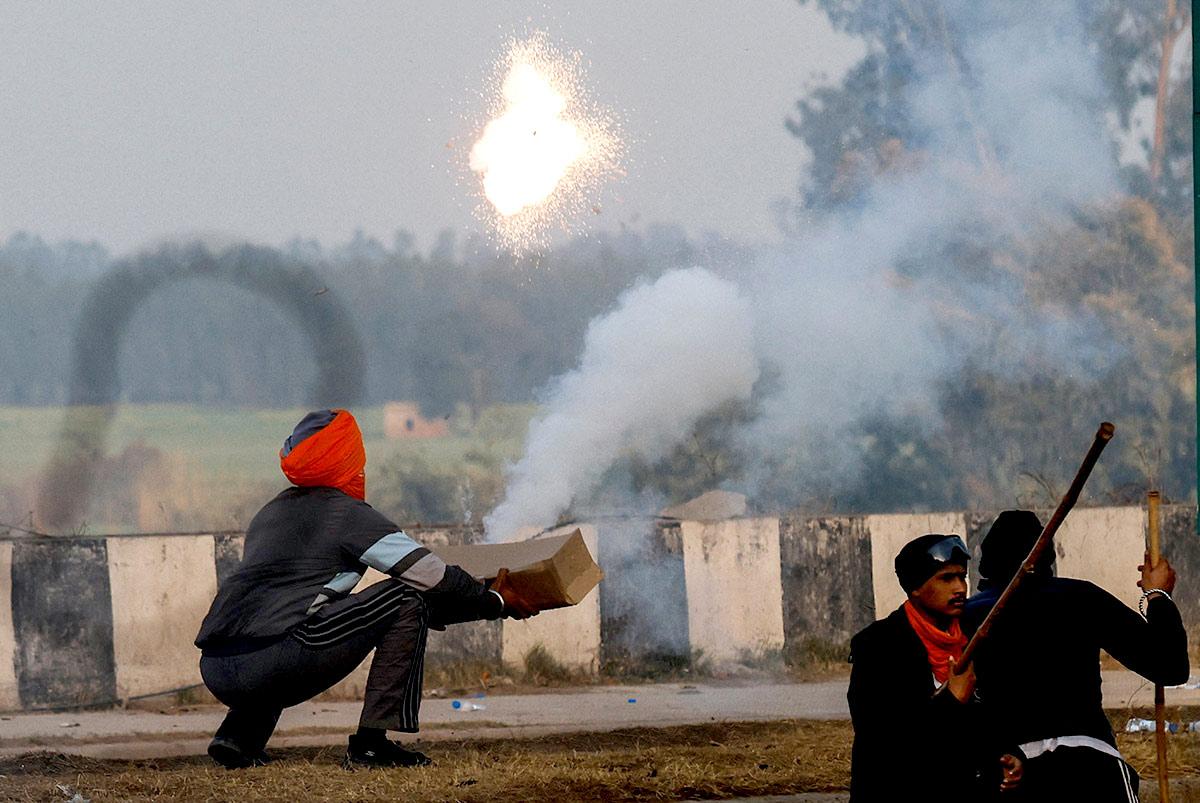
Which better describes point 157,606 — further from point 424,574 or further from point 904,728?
point 904,728

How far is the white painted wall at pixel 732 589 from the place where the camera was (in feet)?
34.3

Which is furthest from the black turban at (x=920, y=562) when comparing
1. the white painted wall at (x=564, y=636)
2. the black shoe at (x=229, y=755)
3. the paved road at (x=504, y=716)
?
the white painted wall at (x=564, y=636)

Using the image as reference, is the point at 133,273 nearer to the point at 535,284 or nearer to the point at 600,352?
the point at 535,284

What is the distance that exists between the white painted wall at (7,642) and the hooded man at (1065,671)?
230 inches

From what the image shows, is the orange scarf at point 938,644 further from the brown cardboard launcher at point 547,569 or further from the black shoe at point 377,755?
the black shoe at point 377,755

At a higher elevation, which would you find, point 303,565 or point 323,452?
point 323,452

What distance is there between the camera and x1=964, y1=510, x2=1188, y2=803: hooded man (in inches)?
198

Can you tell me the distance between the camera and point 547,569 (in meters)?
7.41

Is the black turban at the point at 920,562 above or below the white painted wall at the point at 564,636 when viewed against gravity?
above

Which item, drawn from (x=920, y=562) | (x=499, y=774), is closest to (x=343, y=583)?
(x=499, y=774)

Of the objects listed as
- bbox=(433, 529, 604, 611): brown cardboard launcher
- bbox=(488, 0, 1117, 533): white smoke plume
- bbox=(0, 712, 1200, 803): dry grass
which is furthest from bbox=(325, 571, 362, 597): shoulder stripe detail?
bbox=(488, 0, 1117, 533): white smoke plume

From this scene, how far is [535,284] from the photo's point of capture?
1627 cm

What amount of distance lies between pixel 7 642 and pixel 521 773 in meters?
3.61

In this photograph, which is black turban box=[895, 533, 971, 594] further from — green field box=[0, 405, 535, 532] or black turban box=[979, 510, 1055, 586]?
green field box=[0, 405, 535, 532]
